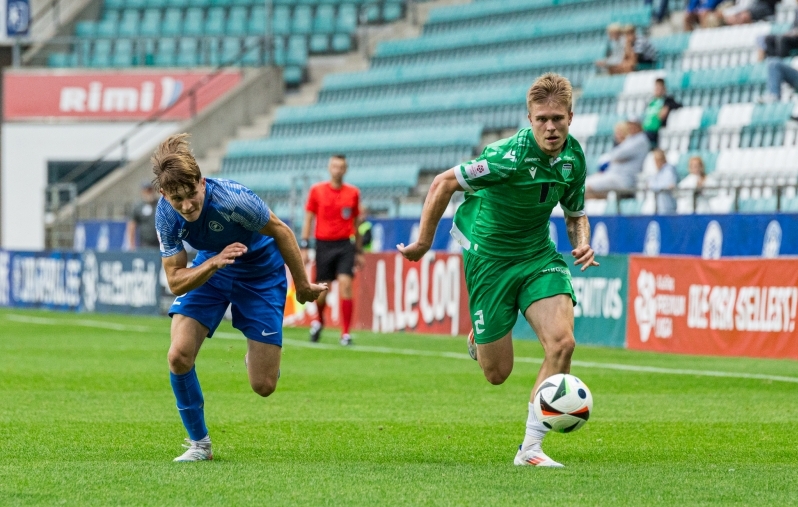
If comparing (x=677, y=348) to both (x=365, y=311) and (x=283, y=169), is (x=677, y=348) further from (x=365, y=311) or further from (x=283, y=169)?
(x=283, y=169)

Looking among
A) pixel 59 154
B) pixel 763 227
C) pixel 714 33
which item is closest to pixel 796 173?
pixel 763 227

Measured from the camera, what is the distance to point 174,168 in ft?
24.6

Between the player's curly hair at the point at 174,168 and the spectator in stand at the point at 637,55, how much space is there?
17.9 metres

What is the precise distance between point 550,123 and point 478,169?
1.58ft

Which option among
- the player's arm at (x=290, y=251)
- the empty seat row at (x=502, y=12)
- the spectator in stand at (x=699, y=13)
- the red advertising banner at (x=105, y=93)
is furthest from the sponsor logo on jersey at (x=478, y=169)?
the red advertising banner at (x=105, y=93)

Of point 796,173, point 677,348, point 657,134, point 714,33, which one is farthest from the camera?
point 714,33

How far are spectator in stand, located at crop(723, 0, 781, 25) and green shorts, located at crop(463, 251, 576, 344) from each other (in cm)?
1596

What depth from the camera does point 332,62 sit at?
35.1 meters

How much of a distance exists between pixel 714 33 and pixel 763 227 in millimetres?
7763

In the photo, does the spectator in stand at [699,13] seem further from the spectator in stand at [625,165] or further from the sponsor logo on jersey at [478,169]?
the sponsor logo on jersey at [478,169]

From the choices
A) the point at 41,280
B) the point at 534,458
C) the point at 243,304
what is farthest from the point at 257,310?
the point at 41,280

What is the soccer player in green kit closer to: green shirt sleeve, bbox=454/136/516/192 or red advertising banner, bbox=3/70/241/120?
green shirt sleeve, bbox=454/136/516/192

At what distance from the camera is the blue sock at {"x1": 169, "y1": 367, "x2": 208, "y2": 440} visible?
8.19 meters

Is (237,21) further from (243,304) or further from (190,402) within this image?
(190,402)
